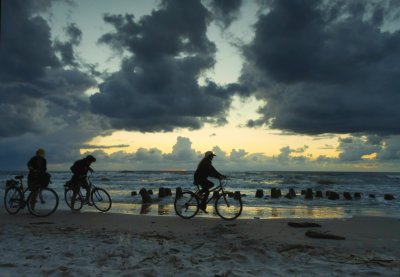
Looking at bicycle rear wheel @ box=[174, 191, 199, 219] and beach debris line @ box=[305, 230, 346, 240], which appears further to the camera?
bicycle rear wheel @ box=[174, 191, 199, 219]

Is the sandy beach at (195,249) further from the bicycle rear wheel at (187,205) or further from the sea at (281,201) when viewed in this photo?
the sea at (281,201)

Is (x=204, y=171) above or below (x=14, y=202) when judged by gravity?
above

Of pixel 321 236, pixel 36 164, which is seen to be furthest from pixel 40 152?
pixel 321 236

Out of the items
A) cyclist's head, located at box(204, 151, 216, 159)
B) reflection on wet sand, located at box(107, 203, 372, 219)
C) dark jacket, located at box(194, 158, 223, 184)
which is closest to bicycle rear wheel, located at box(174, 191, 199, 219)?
dark jacket, located at box(194, 158, 223, 184)

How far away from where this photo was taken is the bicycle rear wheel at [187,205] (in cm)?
1155

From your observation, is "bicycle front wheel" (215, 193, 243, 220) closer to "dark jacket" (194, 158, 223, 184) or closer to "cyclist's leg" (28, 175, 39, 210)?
"dark jacket" (194, 158, 223, 184)

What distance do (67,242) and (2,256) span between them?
4.61 feet

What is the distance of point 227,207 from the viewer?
11.4 m

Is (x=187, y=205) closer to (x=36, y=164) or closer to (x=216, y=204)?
(x=216, y=204)

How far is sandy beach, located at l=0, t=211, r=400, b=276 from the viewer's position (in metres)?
5.34

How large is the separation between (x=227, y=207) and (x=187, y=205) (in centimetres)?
126

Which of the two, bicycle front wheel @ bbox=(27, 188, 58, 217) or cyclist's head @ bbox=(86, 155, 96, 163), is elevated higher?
cyclist's head @ bbox=(86, 155, 96, 163)

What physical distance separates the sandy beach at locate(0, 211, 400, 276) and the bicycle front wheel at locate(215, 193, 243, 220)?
902 millimetres

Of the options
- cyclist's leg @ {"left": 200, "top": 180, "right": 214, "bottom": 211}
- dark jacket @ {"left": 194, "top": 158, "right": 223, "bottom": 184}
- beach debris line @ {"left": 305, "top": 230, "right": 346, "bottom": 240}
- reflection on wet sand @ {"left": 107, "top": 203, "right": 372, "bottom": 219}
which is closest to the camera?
beach debris line @ {"left": 305, "top": 230, "right": 346, "bottom": 240}
